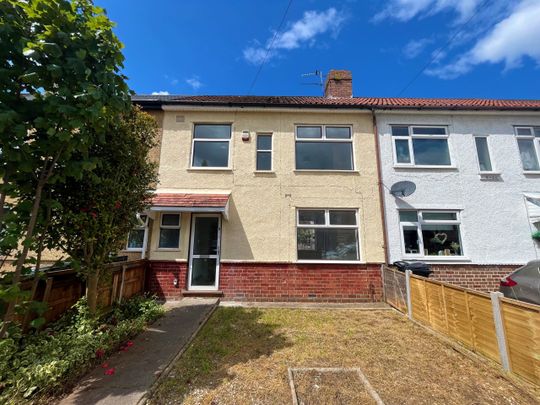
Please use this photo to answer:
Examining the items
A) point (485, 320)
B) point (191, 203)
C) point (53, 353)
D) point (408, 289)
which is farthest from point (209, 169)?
point (485, 320)

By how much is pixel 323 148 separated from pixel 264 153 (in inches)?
83.8

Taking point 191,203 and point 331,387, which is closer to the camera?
point 331,387

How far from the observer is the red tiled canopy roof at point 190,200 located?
301 inches

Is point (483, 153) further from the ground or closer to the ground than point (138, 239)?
further from the ground

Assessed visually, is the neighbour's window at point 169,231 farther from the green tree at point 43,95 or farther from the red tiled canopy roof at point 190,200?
the green tree at point 43,95

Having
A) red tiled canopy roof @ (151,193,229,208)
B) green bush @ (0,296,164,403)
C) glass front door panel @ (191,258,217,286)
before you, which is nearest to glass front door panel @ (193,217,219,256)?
glass front door panel @ (191,258,217,286)

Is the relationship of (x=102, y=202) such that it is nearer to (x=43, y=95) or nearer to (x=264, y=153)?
(x=43, y=95)

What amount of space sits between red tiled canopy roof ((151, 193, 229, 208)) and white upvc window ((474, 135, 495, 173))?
8954 mm

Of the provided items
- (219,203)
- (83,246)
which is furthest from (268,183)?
(83,246)

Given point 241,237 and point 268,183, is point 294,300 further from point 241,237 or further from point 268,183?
point 268,183

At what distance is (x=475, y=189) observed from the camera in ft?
28.1

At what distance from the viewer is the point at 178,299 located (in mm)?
7750

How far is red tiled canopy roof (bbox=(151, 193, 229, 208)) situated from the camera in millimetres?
7656

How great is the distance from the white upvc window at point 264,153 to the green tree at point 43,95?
5389 millimetres
